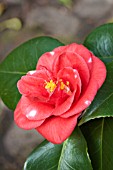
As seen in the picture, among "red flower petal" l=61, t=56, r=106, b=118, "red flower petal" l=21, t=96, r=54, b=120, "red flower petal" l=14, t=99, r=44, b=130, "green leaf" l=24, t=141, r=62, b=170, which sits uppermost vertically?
"red flower petal" l=21, t=96, r=54, b=120

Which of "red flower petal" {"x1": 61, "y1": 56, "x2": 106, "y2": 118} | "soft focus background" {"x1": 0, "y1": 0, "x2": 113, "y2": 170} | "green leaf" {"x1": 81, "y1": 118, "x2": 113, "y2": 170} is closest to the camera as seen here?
"red flower petal" {"x1": 61, "y1": 56, "x2": 106, "y2": 118}

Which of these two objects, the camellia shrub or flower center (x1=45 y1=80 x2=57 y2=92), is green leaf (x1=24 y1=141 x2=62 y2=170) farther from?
flower center (x1=45 y1=80 x2=57 y2=92)

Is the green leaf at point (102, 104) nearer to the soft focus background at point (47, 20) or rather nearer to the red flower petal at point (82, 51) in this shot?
the red flower petal at point (82, 51)

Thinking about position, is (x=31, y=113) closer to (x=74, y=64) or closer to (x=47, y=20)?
(x=74, y=64)

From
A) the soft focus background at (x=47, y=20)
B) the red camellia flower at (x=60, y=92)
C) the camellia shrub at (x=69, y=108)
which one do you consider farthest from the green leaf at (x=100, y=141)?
the soft focus background at (x=47, y=20)

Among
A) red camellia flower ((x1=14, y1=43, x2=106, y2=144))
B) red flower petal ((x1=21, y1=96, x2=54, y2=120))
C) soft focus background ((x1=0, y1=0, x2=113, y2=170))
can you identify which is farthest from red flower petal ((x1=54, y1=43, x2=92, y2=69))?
soft focus background ((x1=0, y1=0, x2=113, y2=170))

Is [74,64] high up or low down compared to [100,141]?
up

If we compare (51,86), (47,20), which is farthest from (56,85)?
(47,20)

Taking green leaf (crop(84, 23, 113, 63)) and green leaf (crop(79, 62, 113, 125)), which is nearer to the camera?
green leaf (crop(79, 62, 113, 125))
